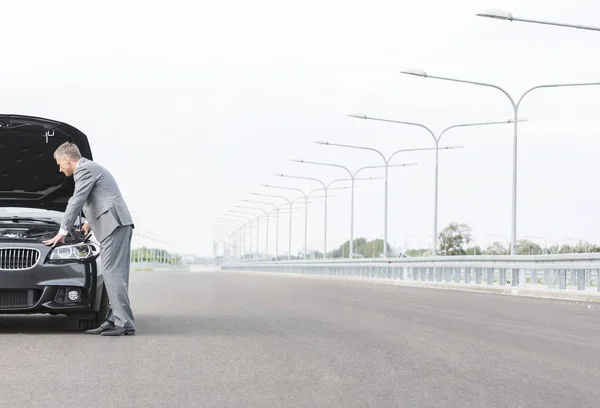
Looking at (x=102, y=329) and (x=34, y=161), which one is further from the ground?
(x=34, y=161)

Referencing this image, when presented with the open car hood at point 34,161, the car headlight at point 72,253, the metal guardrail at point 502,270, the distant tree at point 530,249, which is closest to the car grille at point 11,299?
the car headlight at point 72,253

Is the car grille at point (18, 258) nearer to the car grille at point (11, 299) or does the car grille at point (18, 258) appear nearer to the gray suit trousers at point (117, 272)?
the car grille at point (11, 299)

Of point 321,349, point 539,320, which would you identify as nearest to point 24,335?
point 321,349

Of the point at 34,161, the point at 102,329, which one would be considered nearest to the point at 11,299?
the point at 102,329

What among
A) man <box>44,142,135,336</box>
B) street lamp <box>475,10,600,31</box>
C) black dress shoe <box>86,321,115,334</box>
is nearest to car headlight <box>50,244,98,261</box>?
man <box>44,142,135,336</box>

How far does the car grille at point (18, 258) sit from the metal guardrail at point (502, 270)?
13.4m

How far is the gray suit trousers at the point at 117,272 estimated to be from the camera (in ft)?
35.7

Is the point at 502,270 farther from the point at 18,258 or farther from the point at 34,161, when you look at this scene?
the point at 18,258

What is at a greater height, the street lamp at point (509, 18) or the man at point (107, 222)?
the street lamp at point (509, 18)

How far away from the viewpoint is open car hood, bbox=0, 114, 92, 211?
1211 cm

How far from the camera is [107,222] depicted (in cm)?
1106

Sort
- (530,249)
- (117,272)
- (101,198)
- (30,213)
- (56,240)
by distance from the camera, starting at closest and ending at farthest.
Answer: (56,240)
(117,272)
(101,198)
(30,213)
(530,249)

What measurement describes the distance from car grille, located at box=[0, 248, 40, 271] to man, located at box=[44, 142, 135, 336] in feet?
0.64

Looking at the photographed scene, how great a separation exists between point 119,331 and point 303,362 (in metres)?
2.90
